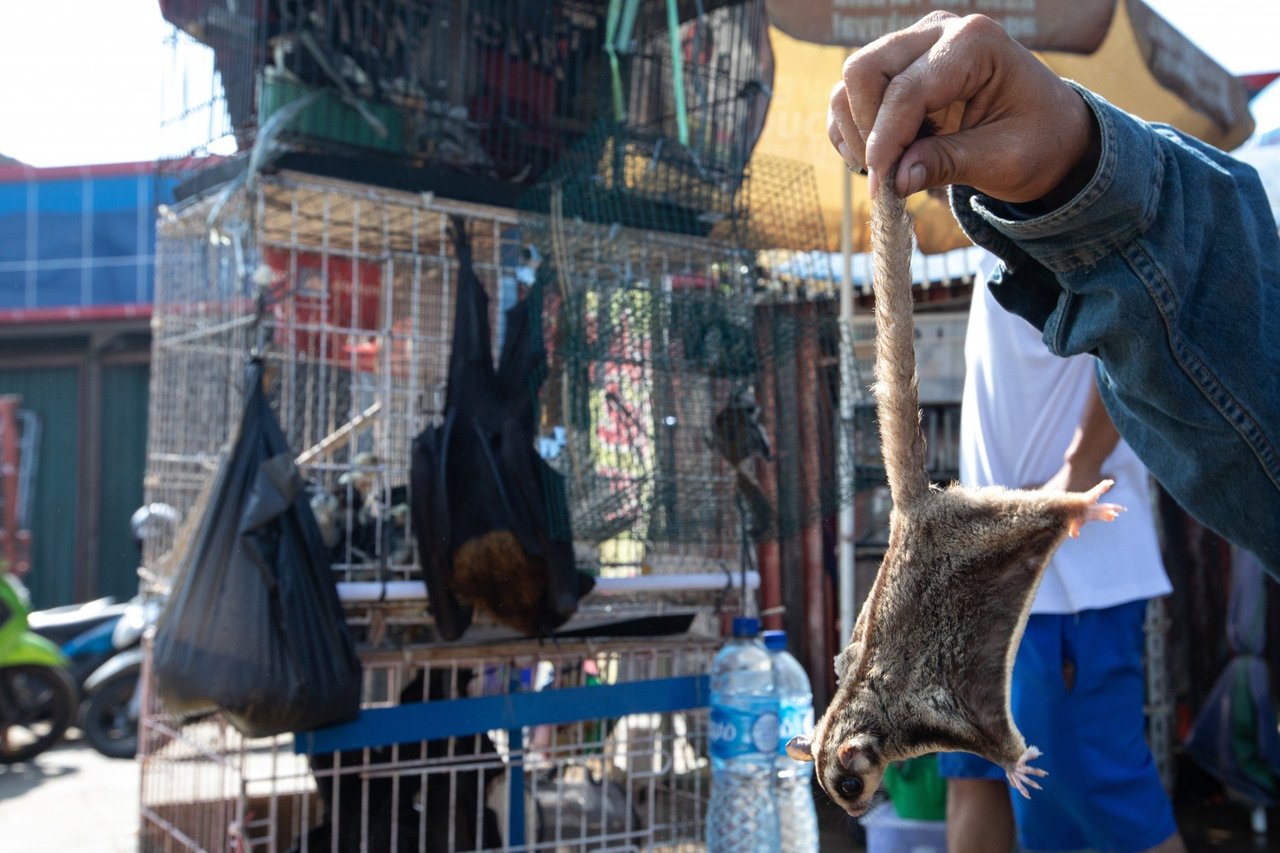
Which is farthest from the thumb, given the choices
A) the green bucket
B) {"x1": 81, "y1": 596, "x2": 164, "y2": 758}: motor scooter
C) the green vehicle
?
the green vehicle

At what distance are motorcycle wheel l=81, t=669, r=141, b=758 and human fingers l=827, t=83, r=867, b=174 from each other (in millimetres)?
6985

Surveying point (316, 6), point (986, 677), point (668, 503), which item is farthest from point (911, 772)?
point (316, 6)

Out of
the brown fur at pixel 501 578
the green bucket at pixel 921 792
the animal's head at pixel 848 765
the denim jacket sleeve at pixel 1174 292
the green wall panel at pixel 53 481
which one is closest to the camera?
the animal's head at pixel 848 765

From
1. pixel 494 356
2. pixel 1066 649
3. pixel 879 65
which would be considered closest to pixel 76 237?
pixel 494 356

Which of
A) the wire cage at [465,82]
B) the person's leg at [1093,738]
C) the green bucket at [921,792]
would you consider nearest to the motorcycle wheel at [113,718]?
the wire cage at [465,82]

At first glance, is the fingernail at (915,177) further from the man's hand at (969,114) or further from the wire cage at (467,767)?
the wire cage at (467,767)

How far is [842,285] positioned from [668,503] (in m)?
1.56

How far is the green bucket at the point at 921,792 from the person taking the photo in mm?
3549

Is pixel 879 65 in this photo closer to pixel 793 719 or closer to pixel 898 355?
pixel 898 355

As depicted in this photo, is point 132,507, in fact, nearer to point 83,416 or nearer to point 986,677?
point 83,416

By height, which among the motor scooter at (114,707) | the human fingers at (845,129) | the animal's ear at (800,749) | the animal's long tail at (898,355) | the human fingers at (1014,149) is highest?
the human fingers at (845,129)

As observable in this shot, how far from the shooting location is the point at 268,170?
11.0 ft

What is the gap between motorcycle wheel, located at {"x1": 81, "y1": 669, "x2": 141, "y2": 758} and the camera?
6.88 m

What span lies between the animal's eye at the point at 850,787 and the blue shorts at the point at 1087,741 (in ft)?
5.47
